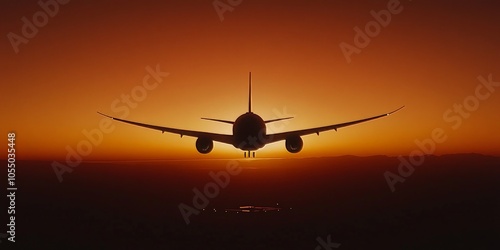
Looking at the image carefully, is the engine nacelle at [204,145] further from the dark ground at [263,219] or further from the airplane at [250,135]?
the dark ground at [263,219]

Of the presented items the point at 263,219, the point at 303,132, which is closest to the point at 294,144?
the point at 303,132

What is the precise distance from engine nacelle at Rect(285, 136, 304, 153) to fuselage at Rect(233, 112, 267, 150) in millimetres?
3012

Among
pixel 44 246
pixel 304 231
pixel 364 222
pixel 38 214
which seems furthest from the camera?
pixel 38 214

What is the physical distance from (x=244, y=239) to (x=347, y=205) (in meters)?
28.2

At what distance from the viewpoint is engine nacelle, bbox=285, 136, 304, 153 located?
6503 centimetres

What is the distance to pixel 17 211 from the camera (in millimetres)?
79375

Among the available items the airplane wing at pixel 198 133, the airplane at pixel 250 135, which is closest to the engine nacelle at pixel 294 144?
the airplane at pixel 250 135

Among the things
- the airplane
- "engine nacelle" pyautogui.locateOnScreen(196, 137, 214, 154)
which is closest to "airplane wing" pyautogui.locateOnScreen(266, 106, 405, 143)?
the airplane

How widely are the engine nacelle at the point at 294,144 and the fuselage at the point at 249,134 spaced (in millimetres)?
3012

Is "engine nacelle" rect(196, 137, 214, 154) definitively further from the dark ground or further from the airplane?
the dark ground

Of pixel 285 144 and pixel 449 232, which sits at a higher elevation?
pixel 285 144

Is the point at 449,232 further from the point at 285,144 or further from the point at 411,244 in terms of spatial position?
the point at 285,144

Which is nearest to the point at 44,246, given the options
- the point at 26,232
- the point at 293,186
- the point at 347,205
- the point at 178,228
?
the point at 26,232

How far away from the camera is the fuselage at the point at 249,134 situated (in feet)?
209
